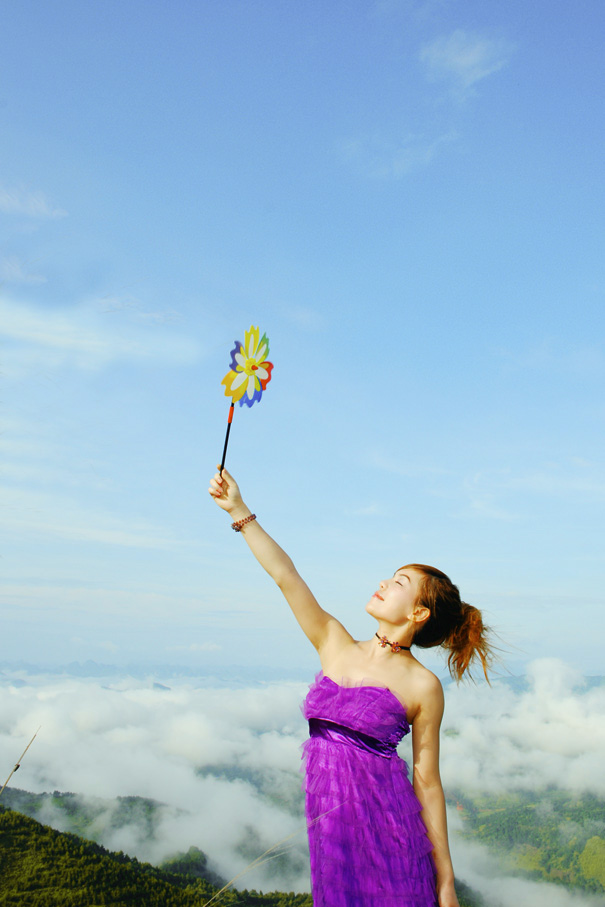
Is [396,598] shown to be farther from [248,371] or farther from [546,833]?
[546,833]

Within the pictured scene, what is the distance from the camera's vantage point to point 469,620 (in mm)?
3537

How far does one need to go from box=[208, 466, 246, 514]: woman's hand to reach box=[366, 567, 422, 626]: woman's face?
0.80 meters

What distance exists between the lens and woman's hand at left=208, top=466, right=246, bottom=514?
11.6 ft

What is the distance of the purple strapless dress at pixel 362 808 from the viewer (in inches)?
115

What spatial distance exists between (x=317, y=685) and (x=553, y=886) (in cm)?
18989

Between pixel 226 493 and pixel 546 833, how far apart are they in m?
201

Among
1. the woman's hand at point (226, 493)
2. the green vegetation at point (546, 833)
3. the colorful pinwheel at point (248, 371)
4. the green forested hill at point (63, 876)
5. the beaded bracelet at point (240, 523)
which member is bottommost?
the green forested hill at point (63, 876)

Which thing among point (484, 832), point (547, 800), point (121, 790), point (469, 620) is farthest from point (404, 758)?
point (547, 800)

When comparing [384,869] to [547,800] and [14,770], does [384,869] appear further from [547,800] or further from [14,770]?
[547,800]

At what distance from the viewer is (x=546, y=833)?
564 ft

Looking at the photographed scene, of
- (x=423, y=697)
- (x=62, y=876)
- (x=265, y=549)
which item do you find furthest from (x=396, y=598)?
(x=62, y=876)

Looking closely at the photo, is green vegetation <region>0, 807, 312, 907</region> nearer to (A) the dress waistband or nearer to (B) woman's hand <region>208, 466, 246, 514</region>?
(A) the dress waistband

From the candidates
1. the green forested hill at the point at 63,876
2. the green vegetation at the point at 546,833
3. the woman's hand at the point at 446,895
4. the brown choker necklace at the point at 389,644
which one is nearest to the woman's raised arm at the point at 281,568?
the brown choker necklace at the point at 389,644

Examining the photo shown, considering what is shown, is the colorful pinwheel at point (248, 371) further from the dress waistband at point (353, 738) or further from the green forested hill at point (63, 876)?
the green forested hill at point (63, 876)
